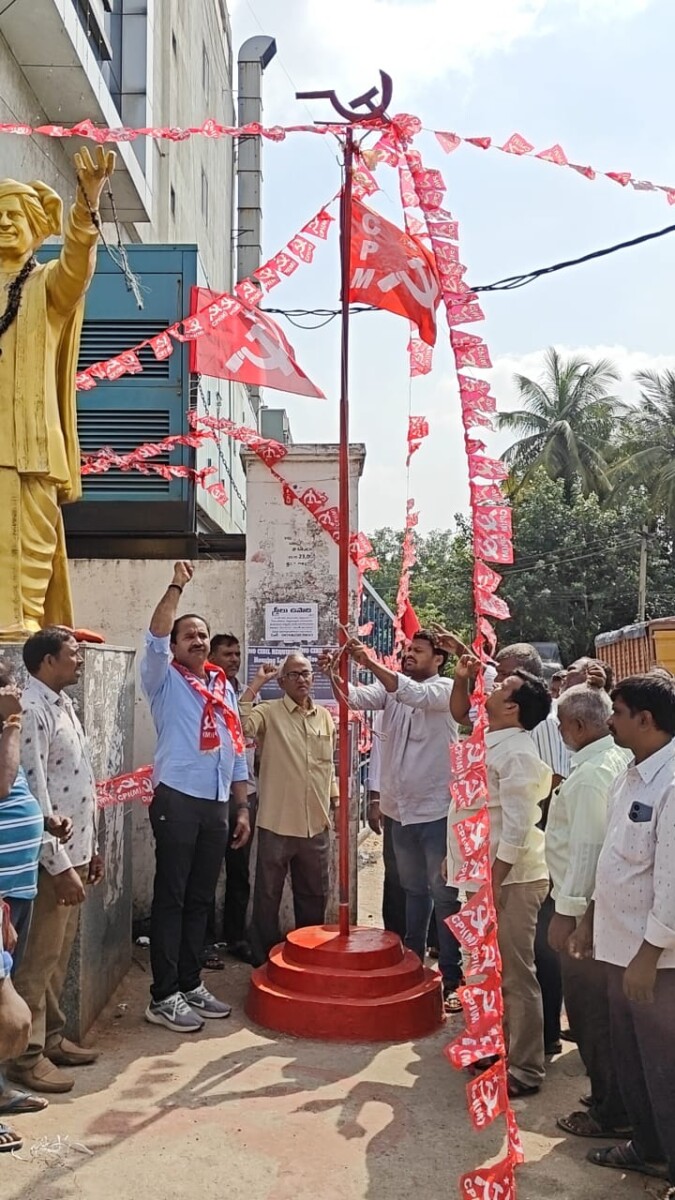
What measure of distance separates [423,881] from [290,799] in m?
0.84

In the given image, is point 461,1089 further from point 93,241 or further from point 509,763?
point 93,241

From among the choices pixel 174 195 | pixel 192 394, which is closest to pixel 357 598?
pixel 192 394

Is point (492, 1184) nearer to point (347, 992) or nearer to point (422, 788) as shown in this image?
point (347, 992)

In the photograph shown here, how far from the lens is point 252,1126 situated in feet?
12.5

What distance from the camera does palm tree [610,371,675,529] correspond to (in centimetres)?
2792

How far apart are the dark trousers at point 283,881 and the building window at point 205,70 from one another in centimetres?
1761

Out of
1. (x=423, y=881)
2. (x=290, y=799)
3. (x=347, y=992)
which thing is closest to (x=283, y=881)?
(x=290, y=799)

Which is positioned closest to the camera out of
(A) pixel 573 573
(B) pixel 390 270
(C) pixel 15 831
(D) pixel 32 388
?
(C) pixel 15 831

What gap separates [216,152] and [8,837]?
20.6m

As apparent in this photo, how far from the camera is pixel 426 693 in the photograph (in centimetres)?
550

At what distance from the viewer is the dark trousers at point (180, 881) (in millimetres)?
4918

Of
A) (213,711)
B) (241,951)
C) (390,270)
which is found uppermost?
(390,270)

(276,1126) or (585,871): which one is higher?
(585,871)

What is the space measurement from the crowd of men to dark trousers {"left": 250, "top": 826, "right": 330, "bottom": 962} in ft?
0.04
